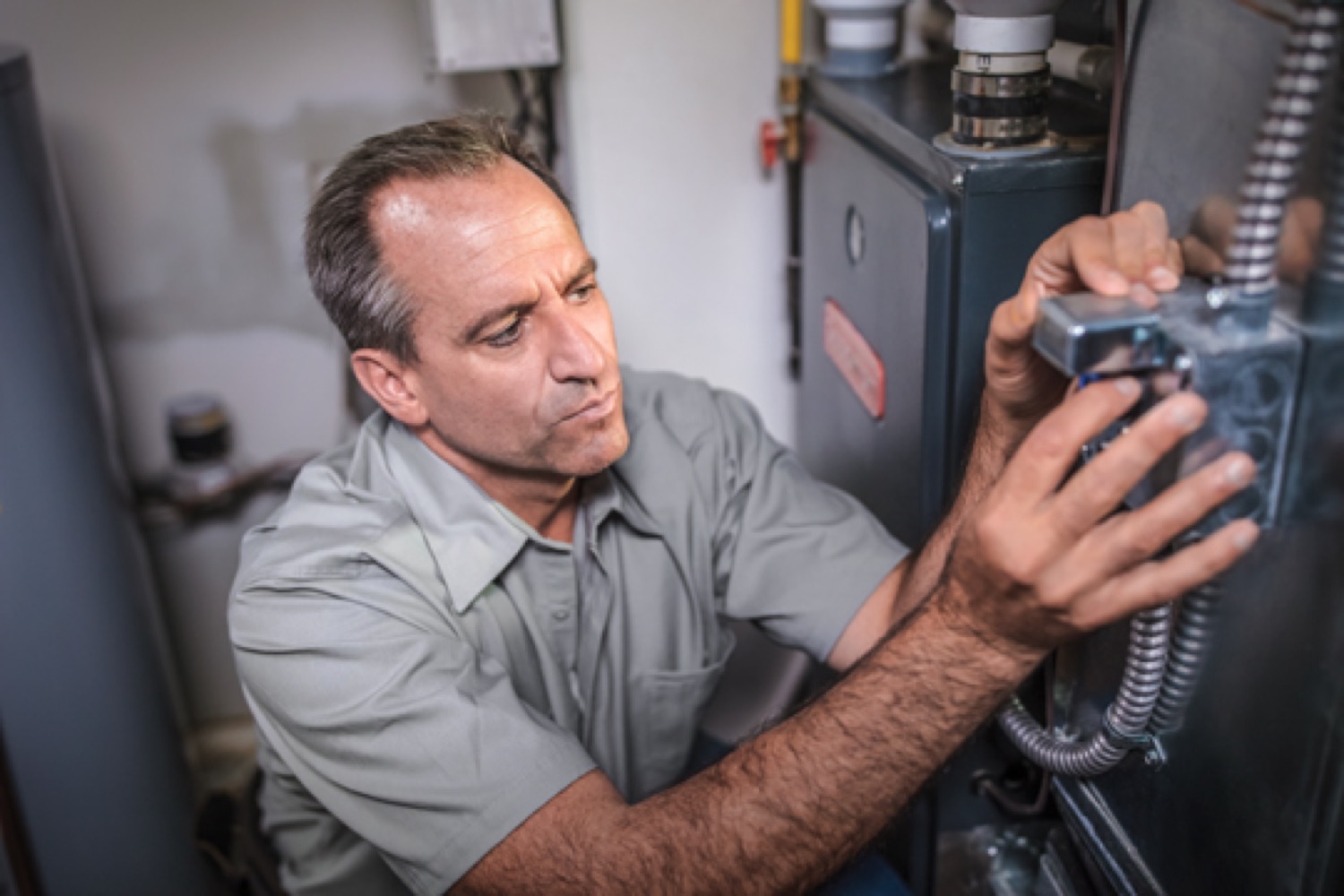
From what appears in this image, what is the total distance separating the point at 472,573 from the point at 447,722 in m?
0.19

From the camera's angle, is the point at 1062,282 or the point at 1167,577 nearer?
the point at 1167,577

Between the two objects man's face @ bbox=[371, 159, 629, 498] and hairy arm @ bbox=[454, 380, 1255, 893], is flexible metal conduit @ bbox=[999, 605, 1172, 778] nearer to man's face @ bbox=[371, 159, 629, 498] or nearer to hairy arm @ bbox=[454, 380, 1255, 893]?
hairy arm @ bbox=[454, 380, 1255, 893]

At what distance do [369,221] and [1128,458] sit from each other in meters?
0.74

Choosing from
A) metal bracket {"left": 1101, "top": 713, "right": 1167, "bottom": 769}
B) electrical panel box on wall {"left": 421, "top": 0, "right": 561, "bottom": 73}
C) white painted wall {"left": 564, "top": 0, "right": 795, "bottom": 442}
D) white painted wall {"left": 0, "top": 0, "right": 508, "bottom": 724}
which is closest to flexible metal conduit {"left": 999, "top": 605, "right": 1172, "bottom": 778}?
metal bracket {"left": 1101, "top": 713, "right": 1167, "bottom": 769}

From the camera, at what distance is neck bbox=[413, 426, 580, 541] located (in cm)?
121

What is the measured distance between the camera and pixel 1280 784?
0.71m

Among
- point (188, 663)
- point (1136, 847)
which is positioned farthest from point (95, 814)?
point (1136, 847)

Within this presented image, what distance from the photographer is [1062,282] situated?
83cm

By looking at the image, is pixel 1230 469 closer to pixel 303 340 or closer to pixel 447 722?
pixel 447 722

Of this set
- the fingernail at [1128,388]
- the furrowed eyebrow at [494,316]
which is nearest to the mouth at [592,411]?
the furrowed eyebrow at [494,316]

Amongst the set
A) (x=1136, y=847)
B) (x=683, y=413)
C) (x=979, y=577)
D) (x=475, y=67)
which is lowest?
(x=1136, y=847)

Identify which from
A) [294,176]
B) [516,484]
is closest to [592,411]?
[516,484]

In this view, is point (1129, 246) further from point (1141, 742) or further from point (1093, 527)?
point (1141, 742)

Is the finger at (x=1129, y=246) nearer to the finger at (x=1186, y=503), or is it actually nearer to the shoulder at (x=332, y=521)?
the finger at (x=1186, y=503)
